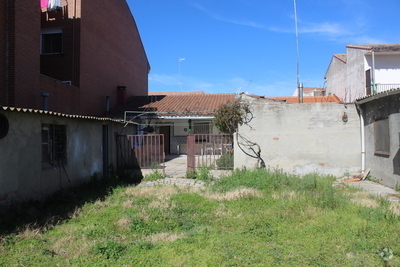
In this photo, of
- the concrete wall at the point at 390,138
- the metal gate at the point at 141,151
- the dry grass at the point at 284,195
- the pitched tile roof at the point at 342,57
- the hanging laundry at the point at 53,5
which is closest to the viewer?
the dry grass at the point at 284,195

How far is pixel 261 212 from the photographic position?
6207mm

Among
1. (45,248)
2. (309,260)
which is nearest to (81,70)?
(45,248)

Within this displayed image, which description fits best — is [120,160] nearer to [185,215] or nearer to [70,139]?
[70,139]

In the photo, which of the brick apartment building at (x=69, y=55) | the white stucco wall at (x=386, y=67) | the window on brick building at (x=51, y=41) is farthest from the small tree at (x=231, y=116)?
the white stucco wall at (x=386, y=67)

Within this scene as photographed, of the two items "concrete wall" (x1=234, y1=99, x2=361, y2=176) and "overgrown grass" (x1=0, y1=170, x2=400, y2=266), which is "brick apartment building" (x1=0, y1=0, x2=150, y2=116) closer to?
"overgrown grass" (x1=0, y1=170, x2=400, y2=266)

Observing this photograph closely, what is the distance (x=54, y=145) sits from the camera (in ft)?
26.0

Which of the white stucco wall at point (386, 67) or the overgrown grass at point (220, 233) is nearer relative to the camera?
the overgrown grass at point (220, 233)

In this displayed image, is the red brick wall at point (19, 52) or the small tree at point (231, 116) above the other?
the red brick wall at point (19, 52)

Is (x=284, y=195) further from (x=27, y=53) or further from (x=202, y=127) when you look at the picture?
(x=202, y=127)

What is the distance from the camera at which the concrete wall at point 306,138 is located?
34.2 feet

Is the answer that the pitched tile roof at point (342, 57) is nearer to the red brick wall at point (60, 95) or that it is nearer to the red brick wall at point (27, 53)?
the red brick wall at point (60, 95)

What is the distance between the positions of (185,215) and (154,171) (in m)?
5.02

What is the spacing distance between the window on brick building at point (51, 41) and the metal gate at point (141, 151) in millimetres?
5876

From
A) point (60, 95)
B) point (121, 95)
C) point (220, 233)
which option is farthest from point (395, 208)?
point (121, 95)
